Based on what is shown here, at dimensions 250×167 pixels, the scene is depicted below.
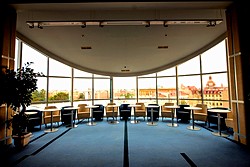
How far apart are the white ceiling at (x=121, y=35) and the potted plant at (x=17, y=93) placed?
1.94 metres

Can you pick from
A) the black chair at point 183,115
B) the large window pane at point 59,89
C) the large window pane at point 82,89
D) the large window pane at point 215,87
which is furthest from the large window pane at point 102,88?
the large window pane at point 215,87

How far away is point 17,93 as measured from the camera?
3514 millimetres

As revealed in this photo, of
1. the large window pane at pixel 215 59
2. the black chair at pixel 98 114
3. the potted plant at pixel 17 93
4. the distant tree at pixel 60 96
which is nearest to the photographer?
the potted plant at pixel 17 93

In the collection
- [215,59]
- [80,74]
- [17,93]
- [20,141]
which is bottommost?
[20,141]

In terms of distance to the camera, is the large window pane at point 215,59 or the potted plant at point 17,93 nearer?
the potted plant at point 17,93

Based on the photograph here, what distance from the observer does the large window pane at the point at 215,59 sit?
6.26 meters

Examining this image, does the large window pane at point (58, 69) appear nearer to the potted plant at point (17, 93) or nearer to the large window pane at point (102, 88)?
the large window pane at point (102, 88)

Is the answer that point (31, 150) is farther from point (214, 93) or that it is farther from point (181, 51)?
point (214, 93)

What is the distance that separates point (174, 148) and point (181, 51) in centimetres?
468

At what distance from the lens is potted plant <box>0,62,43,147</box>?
3379 mm

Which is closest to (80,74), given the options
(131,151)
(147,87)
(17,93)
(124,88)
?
(124,88)

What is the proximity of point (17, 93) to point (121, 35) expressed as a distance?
3.81 metres

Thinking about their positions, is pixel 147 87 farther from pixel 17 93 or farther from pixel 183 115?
pixel 17 93

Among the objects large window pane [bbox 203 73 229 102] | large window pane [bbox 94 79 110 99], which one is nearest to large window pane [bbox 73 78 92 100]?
large window pane [bbox 94 79 110 99]
